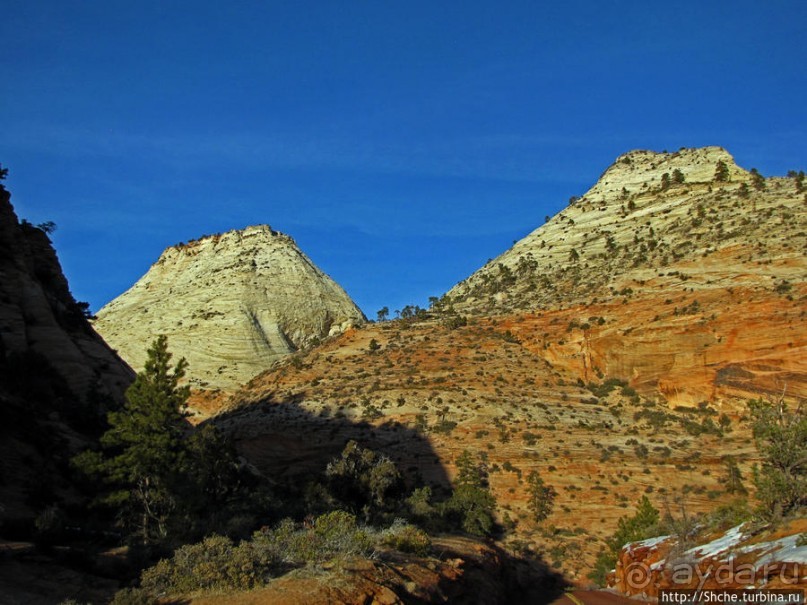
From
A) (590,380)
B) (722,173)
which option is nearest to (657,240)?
(722,173)

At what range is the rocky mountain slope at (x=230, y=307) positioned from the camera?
6400 cm

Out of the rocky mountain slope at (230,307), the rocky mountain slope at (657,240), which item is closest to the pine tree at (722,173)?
the rocky mountain slope at (657,240)

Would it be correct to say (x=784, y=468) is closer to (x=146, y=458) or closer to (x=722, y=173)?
(x=146, y=458)

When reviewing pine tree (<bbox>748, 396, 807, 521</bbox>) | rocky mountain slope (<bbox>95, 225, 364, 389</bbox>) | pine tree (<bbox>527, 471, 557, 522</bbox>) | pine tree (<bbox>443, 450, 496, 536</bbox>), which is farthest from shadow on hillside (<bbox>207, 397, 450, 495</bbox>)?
rocky mountain slope (<bbox>95, 225, 364, 389</bbox>)

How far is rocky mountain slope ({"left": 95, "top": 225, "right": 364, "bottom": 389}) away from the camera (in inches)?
2520

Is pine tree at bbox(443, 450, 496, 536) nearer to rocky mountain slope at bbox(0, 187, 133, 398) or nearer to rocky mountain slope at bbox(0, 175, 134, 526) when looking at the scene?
rocky mountain slope at bbox(0, 175, 134, 526)

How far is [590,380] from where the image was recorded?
1674 inches

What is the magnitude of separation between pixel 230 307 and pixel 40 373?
3989 centimetres

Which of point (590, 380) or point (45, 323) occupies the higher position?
point (45, 323)

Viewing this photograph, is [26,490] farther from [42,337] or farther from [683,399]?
[683,399]

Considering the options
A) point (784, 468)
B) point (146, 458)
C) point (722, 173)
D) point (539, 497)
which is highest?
point (722, 173)

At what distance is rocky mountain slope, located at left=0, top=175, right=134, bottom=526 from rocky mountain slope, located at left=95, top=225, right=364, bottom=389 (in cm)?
1965

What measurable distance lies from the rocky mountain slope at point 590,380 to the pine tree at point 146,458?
16.7m

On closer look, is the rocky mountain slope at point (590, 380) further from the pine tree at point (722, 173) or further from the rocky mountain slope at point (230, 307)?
the rocky mountain slope at point (230, 307)
